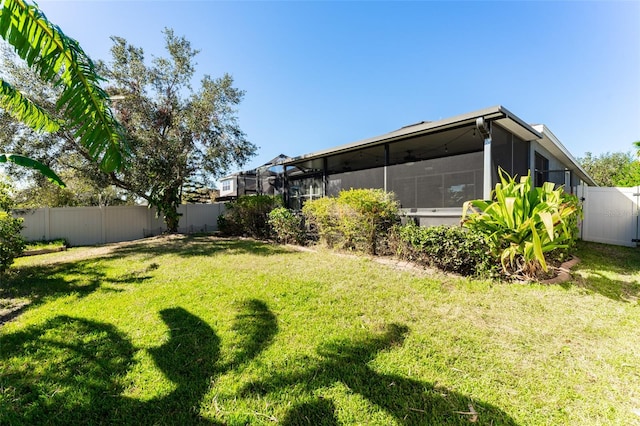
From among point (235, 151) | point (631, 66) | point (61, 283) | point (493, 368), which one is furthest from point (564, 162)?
point (61, 283)

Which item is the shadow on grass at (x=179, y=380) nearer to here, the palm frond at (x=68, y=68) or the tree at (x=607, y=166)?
the palm frond at (x=68, y=68)

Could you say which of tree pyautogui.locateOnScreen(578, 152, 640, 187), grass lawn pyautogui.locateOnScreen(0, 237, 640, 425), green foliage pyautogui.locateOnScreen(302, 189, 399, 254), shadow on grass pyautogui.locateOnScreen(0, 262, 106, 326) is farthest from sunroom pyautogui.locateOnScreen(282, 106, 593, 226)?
tree pyautogui.locateOnScreen(578, 152, 640, 187)

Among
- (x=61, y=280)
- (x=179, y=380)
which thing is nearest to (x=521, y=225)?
(x=179, y=380)

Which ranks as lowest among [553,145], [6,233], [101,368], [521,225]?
[101,368]

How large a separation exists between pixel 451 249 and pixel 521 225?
3.86ft

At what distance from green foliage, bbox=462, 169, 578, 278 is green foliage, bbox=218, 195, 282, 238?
778cm

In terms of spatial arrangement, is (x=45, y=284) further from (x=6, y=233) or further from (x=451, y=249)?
(x=451, y=249)

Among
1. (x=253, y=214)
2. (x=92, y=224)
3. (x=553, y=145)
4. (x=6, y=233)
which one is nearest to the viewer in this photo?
(x=6, y=233)

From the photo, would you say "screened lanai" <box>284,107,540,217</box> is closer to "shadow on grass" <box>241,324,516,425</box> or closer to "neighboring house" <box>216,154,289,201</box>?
"neighboring house" <box>216,154,289,201</box>

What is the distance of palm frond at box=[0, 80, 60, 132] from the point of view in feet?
9.35

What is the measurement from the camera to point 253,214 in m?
11.3

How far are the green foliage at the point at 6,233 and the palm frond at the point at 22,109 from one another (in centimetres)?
293

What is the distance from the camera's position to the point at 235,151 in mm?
11742

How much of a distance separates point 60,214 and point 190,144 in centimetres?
636
